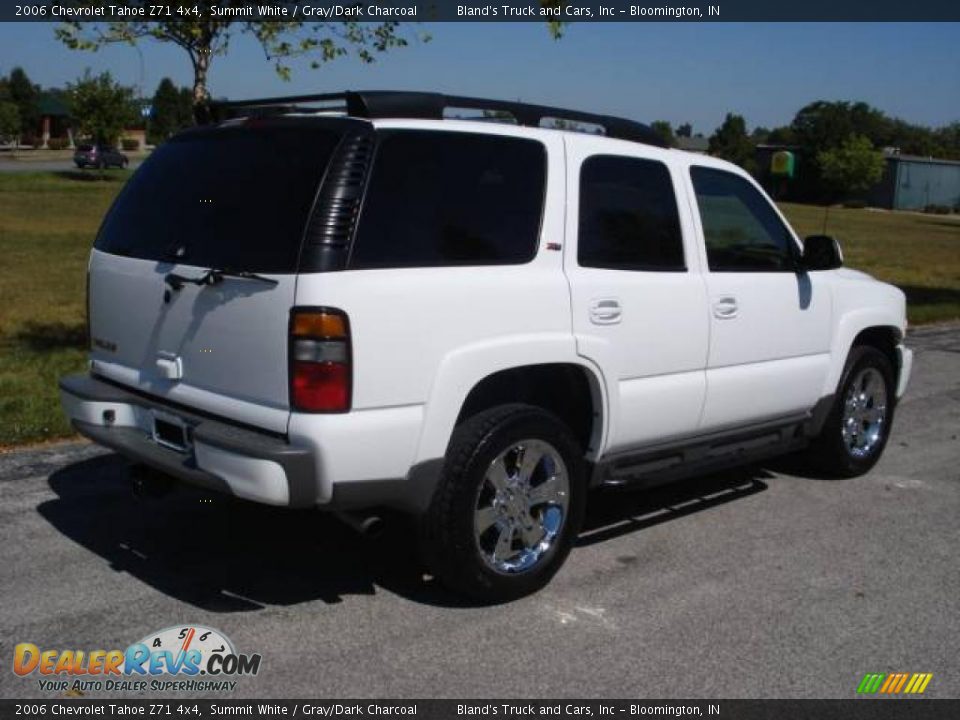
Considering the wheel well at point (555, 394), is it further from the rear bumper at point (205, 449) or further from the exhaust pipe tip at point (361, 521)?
the rear bumper at point (205, 449)

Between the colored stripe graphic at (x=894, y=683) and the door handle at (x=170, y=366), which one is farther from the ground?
the door handle at (x=170, y=366)

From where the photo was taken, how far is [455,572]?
4301 mm

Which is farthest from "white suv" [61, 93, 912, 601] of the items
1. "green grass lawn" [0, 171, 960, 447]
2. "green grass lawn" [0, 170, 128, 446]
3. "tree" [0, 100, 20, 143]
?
"tree" [0, 100, 20, 143]

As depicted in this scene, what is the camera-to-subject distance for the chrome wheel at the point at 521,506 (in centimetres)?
443

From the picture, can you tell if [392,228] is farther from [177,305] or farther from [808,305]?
[808,305]

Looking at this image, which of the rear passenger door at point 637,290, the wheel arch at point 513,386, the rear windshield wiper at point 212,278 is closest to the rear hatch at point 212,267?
the rear windshield wiper at point 212,278

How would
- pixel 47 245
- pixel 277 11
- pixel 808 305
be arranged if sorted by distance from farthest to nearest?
pixel 47 245, pixel 277 11, pixel 808 305

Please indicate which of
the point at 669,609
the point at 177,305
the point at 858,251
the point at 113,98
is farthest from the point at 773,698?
the point at 113,98

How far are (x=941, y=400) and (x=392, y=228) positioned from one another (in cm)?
691

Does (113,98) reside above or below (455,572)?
above

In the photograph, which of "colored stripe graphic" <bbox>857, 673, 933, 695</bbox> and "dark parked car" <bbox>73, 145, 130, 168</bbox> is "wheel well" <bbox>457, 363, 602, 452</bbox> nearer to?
"colored stripe graphic" <bbox>857, 673, 933, 695</bbox>

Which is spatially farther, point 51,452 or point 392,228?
point 51,452

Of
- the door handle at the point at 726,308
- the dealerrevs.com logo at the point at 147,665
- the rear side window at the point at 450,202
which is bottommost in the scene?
the dealerrevs.com logo at the point at 147,665

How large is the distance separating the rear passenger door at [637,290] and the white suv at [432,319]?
0.5 inches
